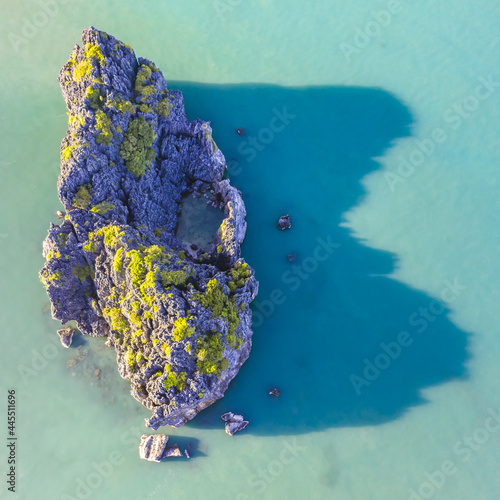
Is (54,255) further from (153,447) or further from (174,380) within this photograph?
(153,447)

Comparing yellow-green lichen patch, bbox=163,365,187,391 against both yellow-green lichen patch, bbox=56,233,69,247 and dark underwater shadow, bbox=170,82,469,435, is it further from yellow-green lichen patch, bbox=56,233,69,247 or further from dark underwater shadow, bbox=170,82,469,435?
yellow-green lichen patch, bbox=56,233,69,247

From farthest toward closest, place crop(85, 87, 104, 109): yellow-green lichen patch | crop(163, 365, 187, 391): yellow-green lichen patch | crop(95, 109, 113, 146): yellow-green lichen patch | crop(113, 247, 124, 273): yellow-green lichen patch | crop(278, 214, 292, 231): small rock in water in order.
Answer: crop(278, 214, 292, 231): small rock in water < crop(85, 87, 104, 109): yellow-green lichen patch < crop(95, 109, 113, 146): yellow-green lichen patch < crop(113, 247, 124, 273): yellow-green lichen patch < crop(163, 365, 187, 391): yellow-green lichen patch

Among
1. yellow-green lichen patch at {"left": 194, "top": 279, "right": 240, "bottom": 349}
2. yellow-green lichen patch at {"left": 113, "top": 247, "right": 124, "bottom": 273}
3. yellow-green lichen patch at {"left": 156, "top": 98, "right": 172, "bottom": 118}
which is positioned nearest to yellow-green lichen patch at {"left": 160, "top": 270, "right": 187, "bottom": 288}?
yellow-green lichen patch at {"left": 194, "top": 279, "right": 240, "bottom": 349}

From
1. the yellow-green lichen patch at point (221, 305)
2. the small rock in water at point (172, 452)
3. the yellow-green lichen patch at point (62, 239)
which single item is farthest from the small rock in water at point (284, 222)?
the small rock in water at point (172, 452)

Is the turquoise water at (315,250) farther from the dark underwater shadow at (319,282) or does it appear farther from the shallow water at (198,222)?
the shallow water at (198,222)

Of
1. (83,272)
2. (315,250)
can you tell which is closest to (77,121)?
(83,272)

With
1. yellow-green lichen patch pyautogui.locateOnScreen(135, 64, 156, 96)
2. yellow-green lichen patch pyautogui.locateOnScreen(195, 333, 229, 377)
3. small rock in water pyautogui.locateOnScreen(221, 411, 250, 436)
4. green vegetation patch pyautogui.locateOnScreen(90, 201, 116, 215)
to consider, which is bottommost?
small rock in water pyautogui.locateOnScreen(221, 411, 250, 436)

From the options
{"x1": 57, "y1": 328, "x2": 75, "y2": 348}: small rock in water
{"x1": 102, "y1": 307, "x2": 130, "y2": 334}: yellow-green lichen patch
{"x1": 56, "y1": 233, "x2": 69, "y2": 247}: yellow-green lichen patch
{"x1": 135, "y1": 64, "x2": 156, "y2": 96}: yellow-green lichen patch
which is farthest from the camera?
{"x1": 57, "y1": 328, "x2": 75, "y2": 348}: small rock in water
